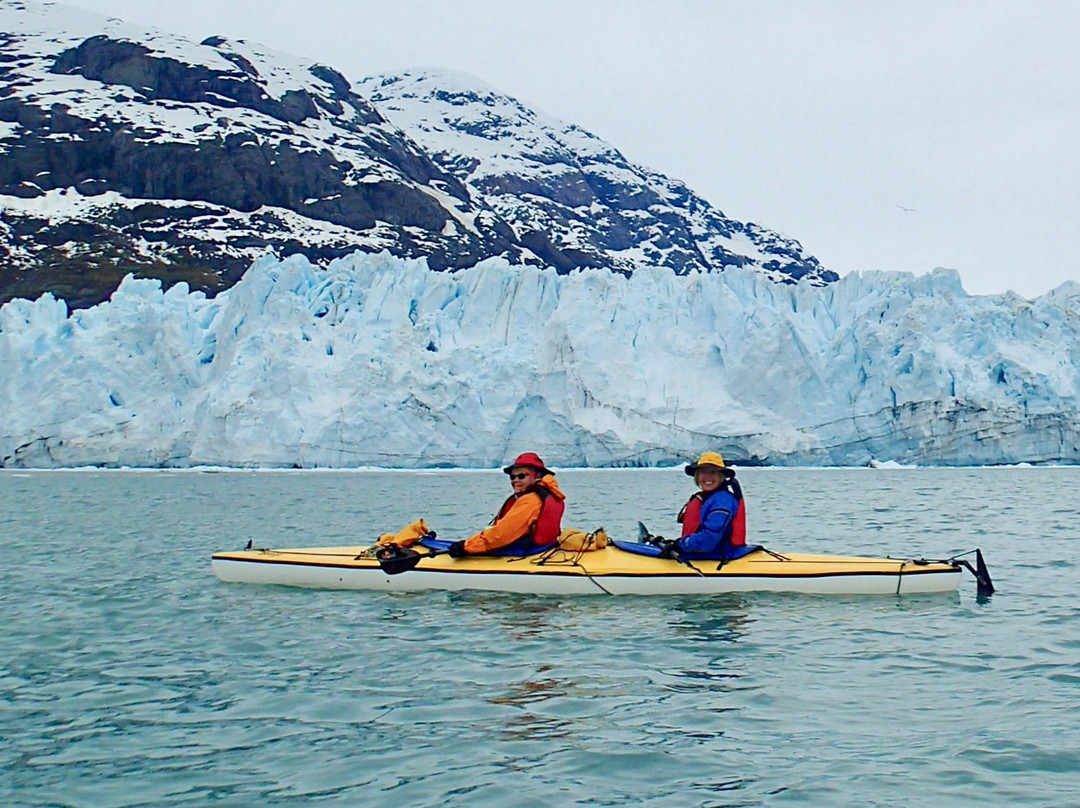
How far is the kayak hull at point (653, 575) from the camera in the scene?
9352 mm

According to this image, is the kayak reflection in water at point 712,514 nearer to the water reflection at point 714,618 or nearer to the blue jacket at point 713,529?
the blue jacket at point 713,529

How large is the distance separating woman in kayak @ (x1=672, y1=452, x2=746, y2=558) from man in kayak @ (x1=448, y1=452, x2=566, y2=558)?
3.81 feet

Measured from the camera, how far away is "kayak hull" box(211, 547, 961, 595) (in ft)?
30.7

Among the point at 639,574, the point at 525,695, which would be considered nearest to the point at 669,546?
the point at 639,574

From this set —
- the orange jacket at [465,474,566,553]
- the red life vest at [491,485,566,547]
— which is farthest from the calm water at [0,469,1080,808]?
the red life vest at [491,485,566,547]

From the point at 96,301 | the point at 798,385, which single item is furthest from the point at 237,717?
the point at 96,301

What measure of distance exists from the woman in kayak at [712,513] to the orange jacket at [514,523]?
1.19m

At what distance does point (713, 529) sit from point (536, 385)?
2117cm

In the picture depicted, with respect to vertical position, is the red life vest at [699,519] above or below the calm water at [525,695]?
above

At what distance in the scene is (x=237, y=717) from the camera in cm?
566

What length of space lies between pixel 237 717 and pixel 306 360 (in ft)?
82.0

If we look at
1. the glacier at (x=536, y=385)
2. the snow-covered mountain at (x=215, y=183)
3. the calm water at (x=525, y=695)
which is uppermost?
the snow-covered mountain at (x=215, y=183)

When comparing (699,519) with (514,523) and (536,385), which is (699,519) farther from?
(536,385)

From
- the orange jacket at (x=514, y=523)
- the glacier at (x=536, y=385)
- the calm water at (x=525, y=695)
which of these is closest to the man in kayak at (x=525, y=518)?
the orange jacket at (x=514, y=523)
